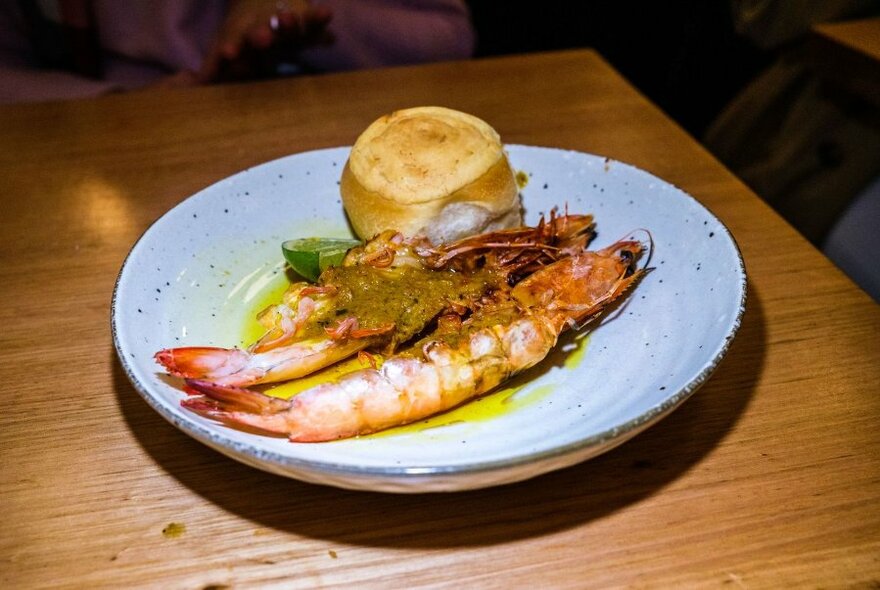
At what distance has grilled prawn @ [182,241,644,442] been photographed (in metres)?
1.24

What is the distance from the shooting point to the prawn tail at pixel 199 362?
52.4 inches

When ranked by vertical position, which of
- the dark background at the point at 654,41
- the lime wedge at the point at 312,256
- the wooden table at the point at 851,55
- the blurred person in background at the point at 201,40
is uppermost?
the wooden table at the point at 851,55

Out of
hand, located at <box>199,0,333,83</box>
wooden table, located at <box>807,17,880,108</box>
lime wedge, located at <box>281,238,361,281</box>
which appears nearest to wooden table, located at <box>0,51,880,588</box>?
lime wedge, located at <box>281,238,361,281</box>

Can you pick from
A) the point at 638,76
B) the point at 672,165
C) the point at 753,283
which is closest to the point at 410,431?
the point at 753,283

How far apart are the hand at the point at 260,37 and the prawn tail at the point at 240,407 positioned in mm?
2329

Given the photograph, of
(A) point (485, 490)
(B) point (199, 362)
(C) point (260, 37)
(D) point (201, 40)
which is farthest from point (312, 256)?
(D) point (201, 40)

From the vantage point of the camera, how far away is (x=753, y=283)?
1.84m

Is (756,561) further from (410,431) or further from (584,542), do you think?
(410,431)

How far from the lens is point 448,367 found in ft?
4.45

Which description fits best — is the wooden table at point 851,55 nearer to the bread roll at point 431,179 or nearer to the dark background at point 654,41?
the bread roll at point 431,179

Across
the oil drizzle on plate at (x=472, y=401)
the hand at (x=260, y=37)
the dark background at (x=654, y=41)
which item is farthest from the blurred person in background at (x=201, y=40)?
the oil drizzle on plate at (x=472, y=401)

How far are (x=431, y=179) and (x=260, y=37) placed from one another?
1.78 meters

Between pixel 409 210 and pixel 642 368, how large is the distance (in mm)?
701

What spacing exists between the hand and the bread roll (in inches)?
59.6
